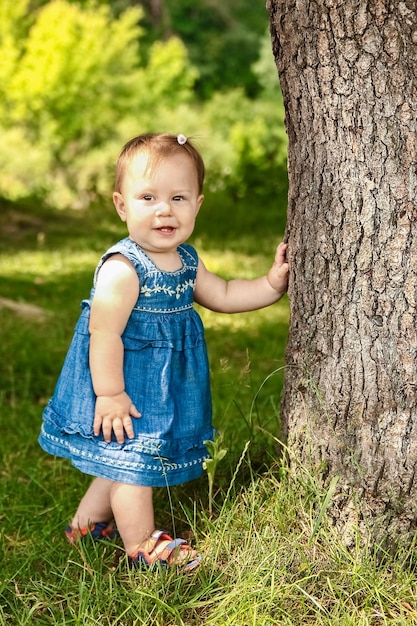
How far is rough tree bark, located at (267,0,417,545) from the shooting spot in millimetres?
2182

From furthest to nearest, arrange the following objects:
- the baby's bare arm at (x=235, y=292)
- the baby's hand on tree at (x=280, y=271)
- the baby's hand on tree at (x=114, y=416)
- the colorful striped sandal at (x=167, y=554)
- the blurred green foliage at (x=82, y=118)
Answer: the blurred green foliage at (x=82, y=118) < the baby's bare arm at (x=235, y=292) < the baby's hand on tree at (x=280, y=271) < the baby's hand on tree at (x=114, y=416) < the colorful striped sandal at (x=167, y=554)

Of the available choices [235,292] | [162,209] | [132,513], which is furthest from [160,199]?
[132,513]

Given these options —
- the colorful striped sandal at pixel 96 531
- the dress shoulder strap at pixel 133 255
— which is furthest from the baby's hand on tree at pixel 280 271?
the colorful striped sandal at pixel 96 531

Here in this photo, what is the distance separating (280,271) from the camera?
263 cm

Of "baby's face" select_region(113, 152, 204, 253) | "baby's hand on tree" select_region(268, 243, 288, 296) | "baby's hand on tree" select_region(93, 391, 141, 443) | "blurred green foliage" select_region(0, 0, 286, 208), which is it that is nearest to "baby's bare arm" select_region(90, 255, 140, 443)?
"baby's hand on tree" select_region(93, 391, 141, 443)

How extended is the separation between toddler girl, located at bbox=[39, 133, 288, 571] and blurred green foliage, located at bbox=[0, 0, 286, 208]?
8.69m

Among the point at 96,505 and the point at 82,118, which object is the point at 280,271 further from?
the point at 82,118

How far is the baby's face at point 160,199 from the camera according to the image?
2.52 meters

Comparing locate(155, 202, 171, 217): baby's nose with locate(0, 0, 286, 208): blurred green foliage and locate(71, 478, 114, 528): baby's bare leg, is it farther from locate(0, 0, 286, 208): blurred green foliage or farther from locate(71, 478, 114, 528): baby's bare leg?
locate(0, 0, 286, 208): blurred green foliage

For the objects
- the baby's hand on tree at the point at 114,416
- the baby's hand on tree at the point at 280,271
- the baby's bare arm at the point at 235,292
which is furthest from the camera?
the baby's bare arm at the point at 235,292

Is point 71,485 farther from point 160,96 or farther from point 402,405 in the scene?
point 160,96

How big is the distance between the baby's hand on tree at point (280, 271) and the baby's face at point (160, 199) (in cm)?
28

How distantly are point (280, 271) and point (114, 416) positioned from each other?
2.14 feet

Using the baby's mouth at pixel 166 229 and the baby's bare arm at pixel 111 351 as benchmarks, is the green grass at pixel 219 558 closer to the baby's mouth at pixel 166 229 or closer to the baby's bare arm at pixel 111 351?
the baby's bare arm at pixel 111 351
